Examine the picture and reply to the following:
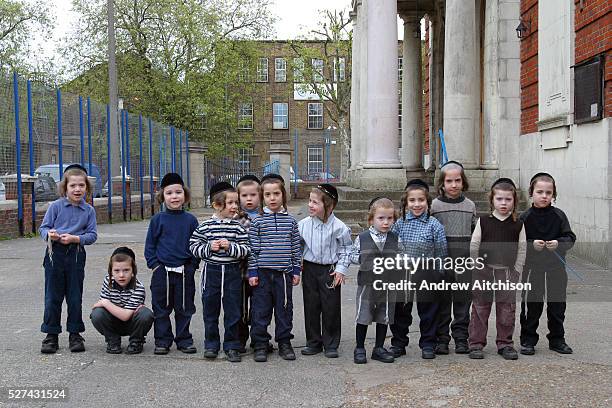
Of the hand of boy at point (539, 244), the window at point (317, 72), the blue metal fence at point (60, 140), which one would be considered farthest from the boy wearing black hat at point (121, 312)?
the window at point (317, 72)

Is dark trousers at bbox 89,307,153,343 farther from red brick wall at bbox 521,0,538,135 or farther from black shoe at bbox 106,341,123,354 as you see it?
red brick wall at bbox 521,0,538,135

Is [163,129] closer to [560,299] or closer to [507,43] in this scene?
[507,43]

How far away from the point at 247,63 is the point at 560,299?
3741cm

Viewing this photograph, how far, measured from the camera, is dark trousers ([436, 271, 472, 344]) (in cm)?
640

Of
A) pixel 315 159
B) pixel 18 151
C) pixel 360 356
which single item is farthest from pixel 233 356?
pixel 315 159

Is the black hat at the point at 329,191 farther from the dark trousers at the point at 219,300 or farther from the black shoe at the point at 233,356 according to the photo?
the black shoe at the point at 233,356

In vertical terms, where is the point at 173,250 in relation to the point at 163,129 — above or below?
below

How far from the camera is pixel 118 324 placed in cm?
641

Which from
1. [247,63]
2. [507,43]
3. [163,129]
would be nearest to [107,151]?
[163,129]

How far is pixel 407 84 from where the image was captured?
23.3 meters

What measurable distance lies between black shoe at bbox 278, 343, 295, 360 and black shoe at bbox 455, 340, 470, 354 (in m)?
1.31

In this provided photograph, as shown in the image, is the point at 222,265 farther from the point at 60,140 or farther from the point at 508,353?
the point at 60,140

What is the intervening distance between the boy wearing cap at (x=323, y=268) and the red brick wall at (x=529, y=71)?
30.3 feet

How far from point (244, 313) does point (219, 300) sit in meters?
0.32
